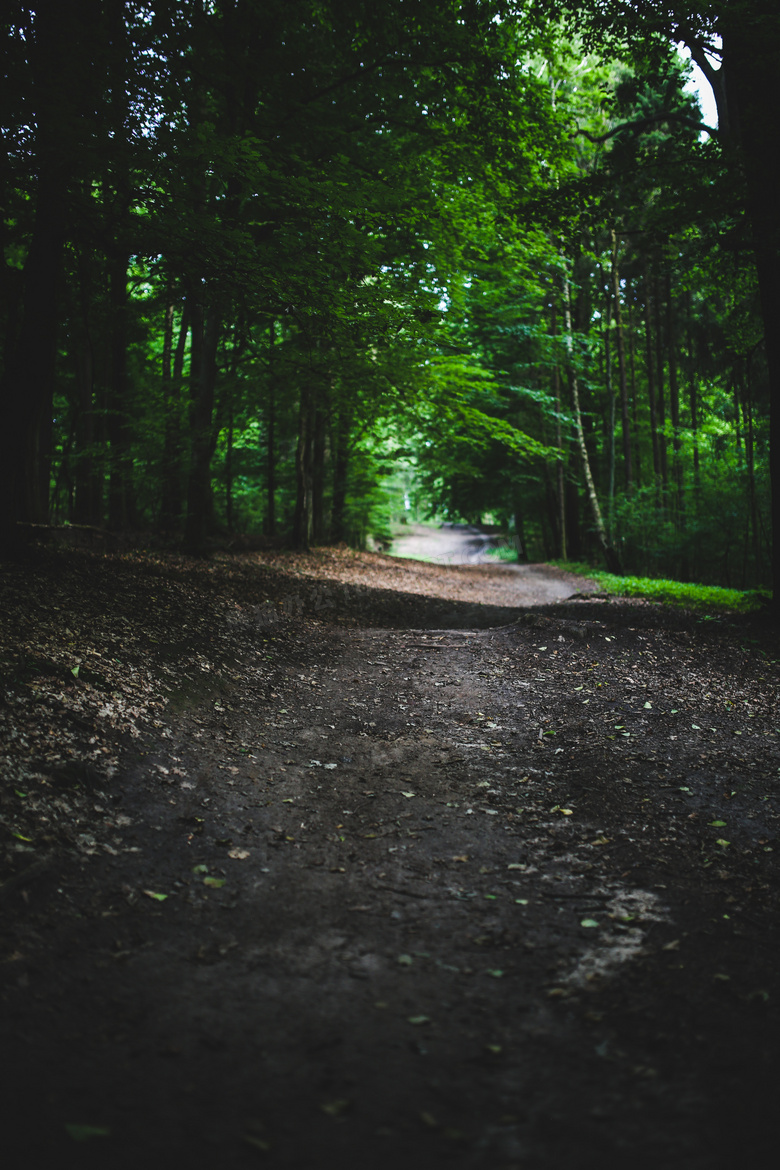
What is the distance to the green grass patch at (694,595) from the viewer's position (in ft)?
36.3

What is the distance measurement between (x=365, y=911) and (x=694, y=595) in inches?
461

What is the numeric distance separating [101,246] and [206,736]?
5587 mm

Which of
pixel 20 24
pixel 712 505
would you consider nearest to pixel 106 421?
pixel 20 24

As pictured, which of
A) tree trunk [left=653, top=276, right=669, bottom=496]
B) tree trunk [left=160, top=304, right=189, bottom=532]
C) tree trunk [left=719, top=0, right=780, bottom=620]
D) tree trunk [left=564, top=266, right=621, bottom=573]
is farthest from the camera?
tree trunk [left=564, top=266, right=621, bottom=573]

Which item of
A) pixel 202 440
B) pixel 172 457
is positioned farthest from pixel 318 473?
pixel 202 440

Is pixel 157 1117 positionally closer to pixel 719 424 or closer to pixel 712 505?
pixel 712 505

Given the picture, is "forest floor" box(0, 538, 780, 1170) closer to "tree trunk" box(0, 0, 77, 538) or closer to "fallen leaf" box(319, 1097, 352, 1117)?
"fallen leaf" box(319, 1097, 352, 1117)

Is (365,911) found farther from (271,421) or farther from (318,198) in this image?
(271,421)

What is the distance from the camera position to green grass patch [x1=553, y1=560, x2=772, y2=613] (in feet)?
36.3

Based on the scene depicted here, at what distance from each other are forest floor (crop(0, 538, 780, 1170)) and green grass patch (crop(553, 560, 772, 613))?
15.5 feet

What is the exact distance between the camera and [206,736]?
4.97 metres

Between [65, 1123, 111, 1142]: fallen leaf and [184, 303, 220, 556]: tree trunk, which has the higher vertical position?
[184, 303, 220, 556]: tree trunk

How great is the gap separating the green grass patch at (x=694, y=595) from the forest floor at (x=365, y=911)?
4709 millimetres

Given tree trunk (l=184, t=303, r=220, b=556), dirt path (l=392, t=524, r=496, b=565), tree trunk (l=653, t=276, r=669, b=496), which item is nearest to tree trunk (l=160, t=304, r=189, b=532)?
tree trunk (l=184, t=303, r=220, b=556)
